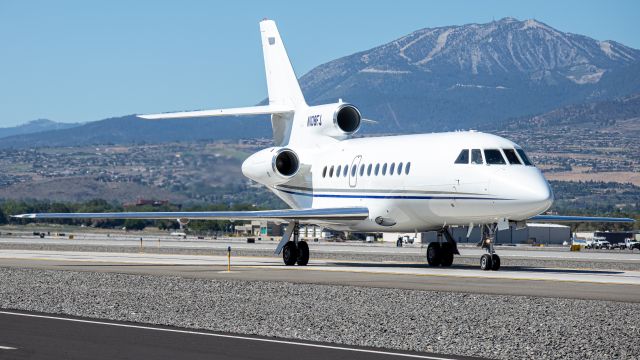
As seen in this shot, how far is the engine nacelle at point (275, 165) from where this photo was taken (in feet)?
137

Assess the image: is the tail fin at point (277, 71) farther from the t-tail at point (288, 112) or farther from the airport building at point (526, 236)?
the airport building at point (526, 236)

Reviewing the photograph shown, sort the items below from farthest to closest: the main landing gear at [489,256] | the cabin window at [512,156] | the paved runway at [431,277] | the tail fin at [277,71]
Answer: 1. the tail fin at [277,71]
2. the main landing gear at [489,256]
3. the cabin window at [512,156]
4. the paved runway at [431,277]

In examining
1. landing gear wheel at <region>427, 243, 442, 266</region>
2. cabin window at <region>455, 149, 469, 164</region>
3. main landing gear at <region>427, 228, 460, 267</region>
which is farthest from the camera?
landing gear wheel at <region>427, 243, 442, 266</region>

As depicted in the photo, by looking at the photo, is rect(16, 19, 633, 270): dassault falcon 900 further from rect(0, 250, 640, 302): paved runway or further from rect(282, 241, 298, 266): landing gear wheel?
rect(0, 250, 640, 302): paved runway

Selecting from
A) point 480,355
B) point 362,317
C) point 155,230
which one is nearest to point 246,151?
point 362,317

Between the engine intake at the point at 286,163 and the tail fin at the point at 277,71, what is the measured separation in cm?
268

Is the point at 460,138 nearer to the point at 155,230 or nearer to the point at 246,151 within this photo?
the point at 246,151

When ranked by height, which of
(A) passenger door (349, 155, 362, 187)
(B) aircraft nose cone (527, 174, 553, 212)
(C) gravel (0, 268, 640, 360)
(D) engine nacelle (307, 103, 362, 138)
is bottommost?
(C) gravel (0, 268, 640, 360)

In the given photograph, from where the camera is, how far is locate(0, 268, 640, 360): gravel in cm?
1750

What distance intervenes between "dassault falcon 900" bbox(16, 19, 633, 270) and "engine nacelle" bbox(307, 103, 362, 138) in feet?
0.12

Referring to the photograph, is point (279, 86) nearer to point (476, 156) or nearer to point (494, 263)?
point (476, 156)

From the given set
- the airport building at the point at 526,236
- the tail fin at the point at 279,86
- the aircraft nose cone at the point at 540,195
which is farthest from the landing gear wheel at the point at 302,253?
the airport building at the point at 526,236

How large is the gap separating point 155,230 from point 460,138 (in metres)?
A: 121

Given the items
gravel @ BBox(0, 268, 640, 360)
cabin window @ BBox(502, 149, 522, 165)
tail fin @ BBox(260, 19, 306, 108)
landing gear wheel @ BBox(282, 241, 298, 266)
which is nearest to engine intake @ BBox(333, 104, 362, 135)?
tail fin @ BBox(260, 19, 306, 108)
